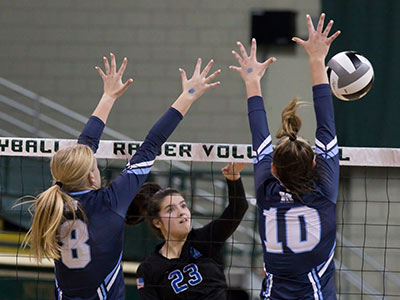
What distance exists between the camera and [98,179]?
129 inches

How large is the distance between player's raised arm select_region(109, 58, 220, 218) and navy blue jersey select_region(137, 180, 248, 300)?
75 cm

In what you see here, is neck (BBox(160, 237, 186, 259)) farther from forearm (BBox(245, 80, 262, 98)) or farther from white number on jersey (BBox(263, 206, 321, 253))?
forearm (BBox(245, 80, 262, 98))

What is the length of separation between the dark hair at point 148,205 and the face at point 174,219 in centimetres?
3

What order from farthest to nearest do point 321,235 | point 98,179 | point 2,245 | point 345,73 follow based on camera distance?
point 2,245 → point 345,73 → point 98,179 → point 321,235

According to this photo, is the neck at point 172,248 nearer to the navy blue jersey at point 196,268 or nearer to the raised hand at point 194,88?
the navy blue jersey at point 196,268

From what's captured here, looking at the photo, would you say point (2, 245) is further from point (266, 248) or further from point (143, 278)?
point (266, 248)

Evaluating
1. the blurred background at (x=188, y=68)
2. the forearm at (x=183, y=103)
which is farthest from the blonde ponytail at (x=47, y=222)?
the blurred background at (x=188, y=68)

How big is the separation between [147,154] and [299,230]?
2.59 feet

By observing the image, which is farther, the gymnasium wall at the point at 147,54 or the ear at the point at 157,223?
the gymnasium wall at the point at 147,54

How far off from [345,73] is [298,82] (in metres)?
4.30

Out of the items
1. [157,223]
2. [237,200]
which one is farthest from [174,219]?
[237,200]

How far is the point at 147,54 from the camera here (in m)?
8.36

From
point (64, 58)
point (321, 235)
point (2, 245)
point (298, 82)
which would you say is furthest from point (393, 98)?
point (321, 235)

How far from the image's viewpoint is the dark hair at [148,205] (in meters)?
4.12
